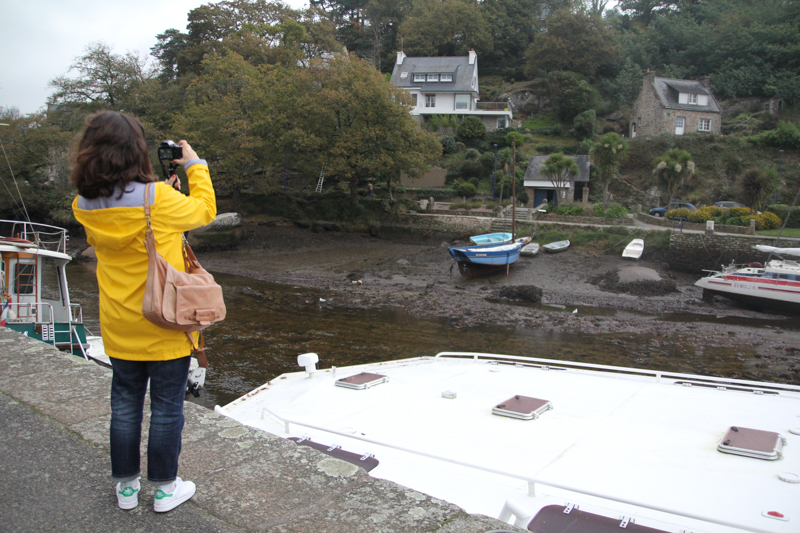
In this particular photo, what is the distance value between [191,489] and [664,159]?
1527 inches

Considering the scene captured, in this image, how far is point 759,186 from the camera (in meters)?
33.8

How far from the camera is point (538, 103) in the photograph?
61.1 m

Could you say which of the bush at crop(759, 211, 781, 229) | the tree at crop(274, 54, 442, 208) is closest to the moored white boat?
the tree at crop(274, 54, 442, 208)

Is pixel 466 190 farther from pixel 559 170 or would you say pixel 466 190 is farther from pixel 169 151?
pixel 169 151

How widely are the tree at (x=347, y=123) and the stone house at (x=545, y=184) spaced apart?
35.3 feet

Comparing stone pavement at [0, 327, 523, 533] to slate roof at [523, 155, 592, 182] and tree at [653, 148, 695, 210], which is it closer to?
tree at [653, 148, 695, 210]

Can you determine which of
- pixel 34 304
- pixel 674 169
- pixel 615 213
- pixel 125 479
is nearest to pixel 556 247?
pixel 615 213

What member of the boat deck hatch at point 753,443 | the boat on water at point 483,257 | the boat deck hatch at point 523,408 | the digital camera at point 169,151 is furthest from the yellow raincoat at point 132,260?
the boat on water at point 483,257

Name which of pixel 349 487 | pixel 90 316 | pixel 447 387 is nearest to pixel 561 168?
pixel 90 316

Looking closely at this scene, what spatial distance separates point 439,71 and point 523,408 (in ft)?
183

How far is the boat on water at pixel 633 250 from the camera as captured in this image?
27.3m

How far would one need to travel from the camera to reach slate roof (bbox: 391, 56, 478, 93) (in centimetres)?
5638

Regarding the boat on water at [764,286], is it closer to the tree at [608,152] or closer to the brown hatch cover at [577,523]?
the tree at [608,152]

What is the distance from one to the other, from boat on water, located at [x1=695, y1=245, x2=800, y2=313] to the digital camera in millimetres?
23369
